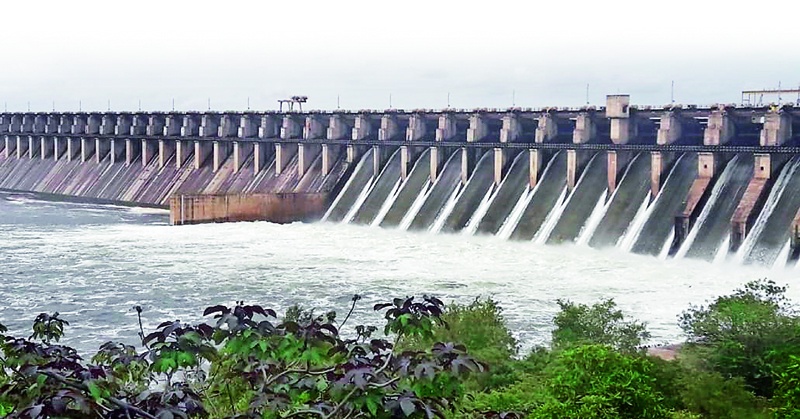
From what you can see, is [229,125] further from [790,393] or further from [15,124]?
[790,393]

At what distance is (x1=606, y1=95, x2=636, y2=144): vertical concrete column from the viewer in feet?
101

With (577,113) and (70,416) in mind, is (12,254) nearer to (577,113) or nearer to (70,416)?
(577,113)

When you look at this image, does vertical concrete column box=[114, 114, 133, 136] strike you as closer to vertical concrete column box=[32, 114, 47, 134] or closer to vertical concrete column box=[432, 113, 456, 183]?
vertical concrete column box=[32, 114, 47, 134]

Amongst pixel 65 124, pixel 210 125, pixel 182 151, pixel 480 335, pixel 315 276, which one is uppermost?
pixel 65 124

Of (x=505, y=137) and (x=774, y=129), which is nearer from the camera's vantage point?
(x=774, y=129)

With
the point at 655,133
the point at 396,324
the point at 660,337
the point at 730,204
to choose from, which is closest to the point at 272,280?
the point at 660,337

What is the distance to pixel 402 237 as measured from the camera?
3306 centimetres

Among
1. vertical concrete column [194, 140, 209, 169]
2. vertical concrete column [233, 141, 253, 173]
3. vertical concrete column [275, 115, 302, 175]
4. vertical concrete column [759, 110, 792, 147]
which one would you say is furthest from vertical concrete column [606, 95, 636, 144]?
vertical concrete column [194, 140, 209, 169]

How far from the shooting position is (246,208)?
121 feet

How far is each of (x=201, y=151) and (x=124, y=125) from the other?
957cm

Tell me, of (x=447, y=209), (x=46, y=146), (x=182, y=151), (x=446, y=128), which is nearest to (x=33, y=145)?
(x=46, y=146)

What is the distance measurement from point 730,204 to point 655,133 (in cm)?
607

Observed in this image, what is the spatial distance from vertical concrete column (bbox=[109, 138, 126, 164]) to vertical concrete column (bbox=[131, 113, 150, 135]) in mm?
971

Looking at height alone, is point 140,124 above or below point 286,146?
above
